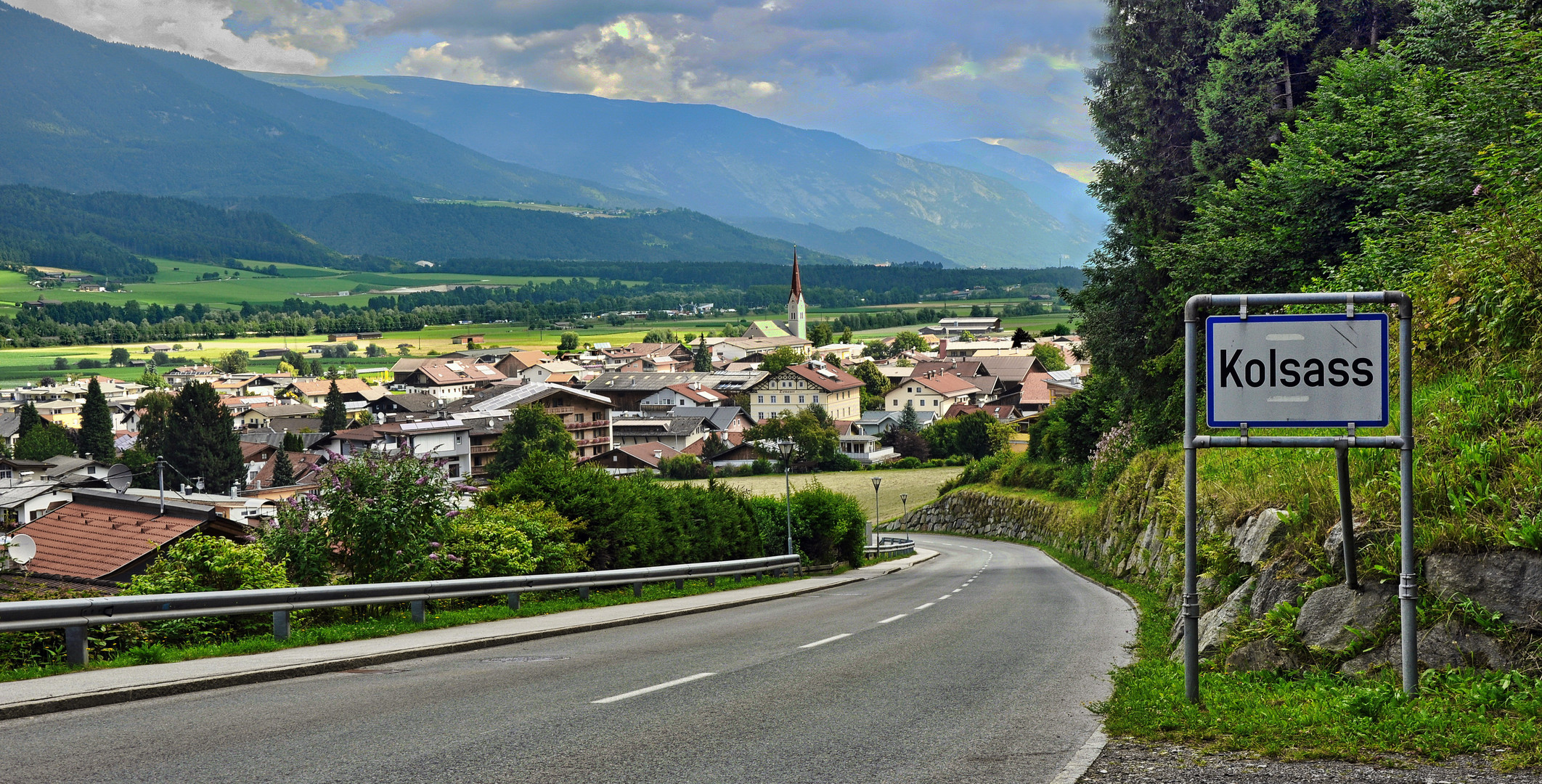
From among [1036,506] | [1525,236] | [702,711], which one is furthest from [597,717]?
[1036,506]

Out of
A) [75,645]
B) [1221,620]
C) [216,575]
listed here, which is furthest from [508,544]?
[1221,620]

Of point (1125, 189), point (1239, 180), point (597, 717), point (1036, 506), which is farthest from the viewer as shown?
point (1036, 506)

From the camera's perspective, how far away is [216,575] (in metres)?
13.4

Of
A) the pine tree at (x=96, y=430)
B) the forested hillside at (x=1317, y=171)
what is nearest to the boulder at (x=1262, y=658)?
the forested hillside at (x=1317, y=171)

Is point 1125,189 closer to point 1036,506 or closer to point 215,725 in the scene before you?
point 1036,506

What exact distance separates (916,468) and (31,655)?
304 ft

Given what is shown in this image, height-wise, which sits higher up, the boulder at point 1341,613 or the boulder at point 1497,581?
the boulder at point 1497,581

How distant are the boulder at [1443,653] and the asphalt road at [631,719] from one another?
1991mm

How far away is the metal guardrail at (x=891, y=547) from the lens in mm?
47781

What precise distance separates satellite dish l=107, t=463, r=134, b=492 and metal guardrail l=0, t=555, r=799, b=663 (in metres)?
89.5

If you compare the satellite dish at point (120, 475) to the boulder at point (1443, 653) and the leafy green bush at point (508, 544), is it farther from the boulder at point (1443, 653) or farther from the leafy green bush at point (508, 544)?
→ the boulder at point (1443, 653)

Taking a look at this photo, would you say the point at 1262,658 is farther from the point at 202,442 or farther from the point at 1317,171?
the point at 202,442

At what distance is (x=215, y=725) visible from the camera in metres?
7.66

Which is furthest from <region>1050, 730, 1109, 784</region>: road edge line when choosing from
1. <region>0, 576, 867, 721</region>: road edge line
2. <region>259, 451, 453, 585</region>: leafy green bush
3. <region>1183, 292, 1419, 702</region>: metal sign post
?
<region>259, 451, 453, 585</region>: leafy green bush
